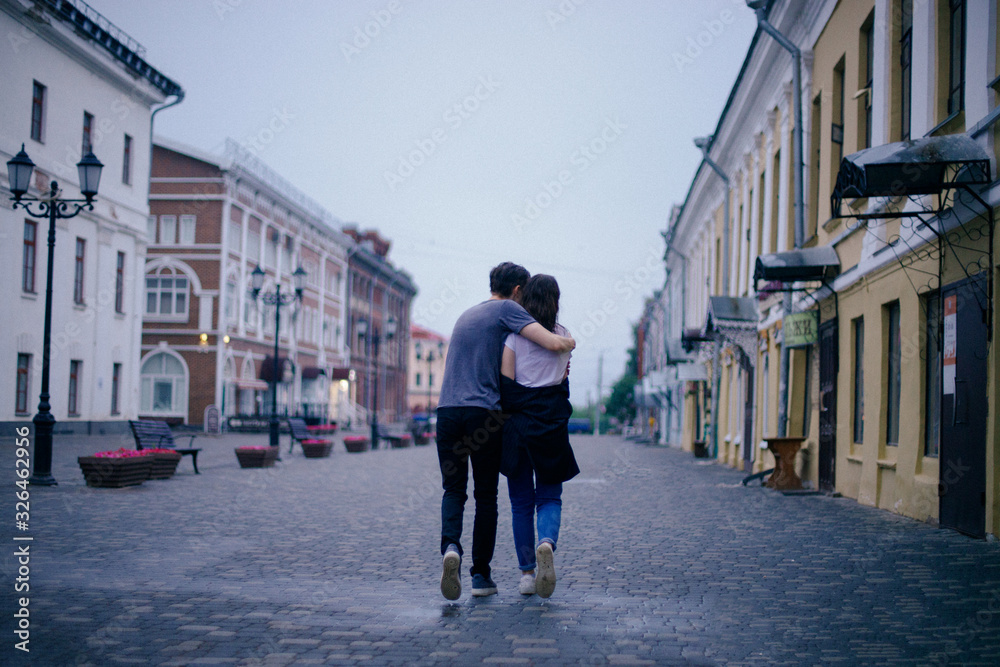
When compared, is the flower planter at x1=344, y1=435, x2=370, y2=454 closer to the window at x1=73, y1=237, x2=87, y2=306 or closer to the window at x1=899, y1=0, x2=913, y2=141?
the window at x1=73, y1=237, x2=87, y2=306

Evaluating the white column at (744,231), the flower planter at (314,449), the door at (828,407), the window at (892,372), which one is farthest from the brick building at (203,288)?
the window at (892,372)

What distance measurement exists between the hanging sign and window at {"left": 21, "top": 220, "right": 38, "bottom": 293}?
24817mm

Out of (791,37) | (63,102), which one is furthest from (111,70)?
(791,37)

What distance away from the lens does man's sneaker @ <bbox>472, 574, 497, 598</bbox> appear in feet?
19.6

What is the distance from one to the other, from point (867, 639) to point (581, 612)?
151 cm

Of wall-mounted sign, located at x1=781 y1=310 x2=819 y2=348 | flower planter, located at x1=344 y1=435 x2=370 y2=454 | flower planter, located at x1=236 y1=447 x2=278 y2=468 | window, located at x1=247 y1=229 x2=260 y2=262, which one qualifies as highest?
window, located at x1=247 y1=229 x2=260 y2=262

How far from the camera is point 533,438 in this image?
5.78 m

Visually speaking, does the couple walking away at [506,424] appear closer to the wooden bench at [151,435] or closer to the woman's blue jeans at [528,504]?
the woman's blue jeans at [528,504]

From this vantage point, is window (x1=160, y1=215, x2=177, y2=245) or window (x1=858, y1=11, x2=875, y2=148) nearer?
window (x1=858, y1=11, x2=875, y2=148)

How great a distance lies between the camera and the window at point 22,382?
89.4 ft

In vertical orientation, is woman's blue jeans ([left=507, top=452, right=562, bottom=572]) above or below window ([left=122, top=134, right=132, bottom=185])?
below

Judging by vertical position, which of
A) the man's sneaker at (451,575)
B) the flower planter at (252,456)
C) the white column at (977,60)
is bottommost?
the flower planter at (252,456)

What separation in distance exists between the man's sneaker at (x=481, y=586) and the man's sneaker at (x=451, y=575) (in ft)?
1.25

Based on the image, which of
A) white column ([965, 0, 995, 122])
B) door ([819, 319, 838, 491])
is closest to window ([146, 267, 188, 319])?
door ([819, 319, 838, 491])
